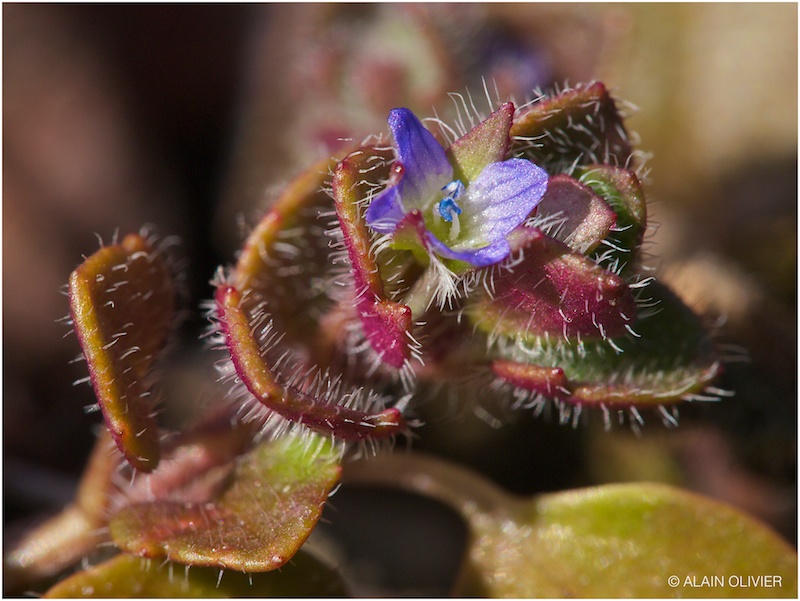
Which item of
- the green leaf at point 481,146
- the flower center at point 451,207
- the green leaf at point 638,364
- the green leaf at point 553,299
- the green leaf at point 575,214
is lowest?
the green leaf at point 638,364

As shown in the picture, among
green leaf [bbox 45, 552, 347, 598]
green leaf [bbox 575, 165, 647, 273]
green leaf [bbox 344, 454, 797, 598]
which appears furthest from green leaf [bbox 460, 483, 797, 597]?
green leaf [bbox 575, 165, 647, 273]

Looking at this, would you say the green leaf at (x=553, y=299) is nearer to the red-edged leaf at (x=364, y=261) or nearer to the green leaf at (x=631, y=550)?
the red-edged leaf at (x=364, y=261)

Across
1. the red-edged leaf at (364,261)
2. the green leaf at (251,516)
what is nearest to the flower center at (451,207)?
the red-edged leaf at (364,261)

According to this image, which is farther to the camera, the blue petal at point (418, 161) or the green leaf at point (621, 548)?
the green leaf at point (621, 548)

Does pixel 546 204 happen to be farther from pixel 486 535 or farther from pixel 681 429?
pixel 681 429

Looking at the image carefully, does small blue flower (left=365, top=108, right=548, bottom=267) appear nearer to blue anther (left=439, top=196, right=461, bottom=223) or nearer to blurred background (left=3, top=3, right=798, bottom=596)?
blue anther (left=439, top=196, right=461, bottom=223)

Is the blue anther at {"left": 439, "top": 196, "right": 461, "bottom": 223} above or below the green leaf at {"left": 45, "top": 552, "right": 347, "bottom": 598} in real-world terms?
above

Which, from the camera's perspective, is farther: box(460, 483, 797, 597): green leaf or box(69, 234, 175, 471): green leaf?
box(460, 483, 797, 597): green leaf
